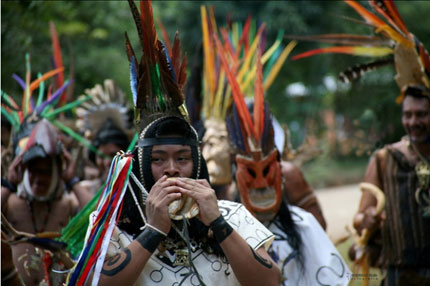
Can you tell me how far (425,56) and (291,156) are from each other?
204 centimetres

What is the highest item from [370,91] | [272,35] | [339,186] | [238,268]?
[272,35]

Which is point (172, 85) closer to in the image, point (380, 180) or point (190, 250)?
point (190, 250)

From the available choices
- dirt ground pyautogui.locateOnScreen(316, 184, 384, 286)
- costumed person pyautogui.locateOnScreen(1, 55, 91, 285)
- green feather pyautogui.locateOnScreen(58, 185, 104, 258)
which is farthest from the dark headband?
dirt ground pyautogui.locateOnScreen(316, 184, 384, 286)

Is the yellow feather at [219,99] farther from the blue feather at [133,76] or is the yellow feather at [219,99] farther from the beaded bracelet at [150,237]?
the beaded bracelet at [150,237]

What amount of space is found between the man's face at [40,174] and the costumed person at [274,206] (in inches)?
56.9

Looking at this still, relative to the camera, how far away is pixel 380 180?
5.64 meters

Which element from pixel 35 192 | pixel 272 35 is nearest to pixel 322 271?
pixel 35 192

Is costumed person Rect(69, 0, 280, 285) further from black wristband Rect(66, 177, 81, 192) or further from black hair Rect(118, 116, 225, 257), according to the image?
black wristband Rect(66, 177, 81, 192)

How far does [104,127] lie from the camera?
690cm

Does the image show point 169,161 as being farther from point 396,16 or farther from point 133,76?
point 396,16

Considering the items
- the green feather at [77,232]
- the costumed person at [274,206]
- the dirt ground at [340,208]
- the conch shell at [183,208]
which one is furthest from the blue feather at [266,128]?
the dirt ground at [340,208]

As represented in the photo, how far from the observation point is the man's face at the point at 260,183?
4.54 metres

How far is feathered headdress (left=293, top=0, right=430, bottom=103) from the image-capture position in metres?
5.17

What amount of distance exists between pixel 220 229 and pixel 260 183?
1717 millimetres
